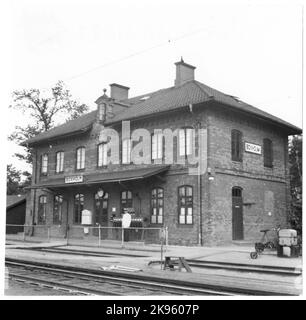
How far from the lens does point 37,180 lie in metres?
31.8

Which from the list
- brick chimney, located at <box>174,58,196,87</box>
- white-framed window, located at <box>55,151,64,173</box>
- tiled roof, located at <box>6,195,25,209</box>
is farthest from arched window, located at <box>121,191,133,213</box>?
tiled roof, located at <box>6,195,25,209</box>

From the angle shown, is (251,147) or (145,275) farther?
(251,147)

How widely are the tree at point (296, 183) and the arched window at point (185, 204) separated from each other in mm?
6689

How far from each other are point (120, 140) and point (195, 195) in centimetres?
662

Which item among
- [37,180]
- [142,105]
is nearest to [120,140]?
[142,105]

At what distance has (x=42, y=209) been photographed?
30.7m

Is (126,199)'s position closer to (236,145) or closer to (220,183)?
(220,183)

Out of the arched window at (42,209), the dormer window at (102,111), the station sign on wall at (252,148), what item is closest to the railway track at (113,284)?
the station sign on wall at (252,148)

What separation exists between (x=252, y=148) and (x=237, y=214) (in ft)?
12.0

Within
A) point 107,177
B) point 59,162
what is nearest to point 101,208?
point 107,177

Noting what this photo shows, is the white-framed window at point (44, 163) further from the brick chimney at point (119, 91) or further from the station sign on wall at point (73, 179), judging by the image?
the brick chimney at point (119, 91)

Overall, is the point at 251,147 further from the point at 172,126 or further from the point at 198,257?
the point at 198,257

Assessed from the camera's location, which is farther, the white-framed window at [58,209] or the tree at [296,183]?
the white-framed window at [58,209]

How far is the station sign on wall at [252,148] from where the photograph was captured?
23.2 metres
